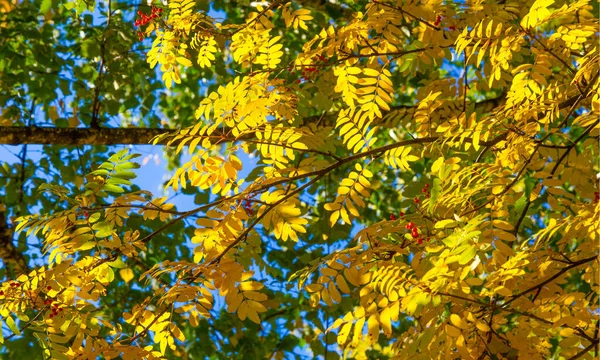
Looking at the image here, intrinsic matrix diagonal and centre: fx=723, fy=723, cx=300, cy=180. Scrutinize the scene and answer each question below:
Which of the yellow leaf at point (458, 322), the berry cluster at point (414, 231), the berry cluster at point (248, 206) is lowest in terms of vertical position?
the yellow leaf at point (458, 322)

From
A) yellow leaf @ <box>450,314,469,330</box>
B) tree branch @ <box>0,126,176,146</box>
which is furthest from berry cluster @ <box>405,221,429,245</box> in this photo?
tree branch @ <box>0,126,176,146</box>

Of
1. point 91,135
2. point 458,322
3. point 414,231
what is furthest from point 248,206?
point 91,135

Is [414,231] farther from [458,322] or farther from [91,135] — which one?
[91,135]

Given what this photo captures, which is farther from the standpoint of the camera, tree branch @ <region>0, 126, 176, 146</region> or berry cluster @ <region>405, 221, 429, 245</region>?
tree branch @ <region>0, 126, 176, 146</region>

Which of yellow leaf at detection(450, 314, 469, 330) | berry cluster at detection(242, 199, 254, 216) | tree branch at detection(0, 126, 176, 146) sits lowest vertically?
yellow leaf at detection(450, 314, 469, 330)

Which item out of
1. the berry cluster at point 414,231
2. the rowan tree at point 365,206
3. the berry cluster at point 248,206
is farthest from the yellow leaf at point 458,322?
the berry cluster at point 248,206

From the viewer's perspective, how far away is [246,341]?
4.21 metres

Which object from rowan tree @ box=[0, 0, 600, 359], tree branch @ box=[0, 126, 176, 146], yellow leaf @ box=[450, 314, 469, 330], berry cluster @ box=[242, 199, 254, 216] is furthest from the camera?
tree branch @ box=[0, 126, 176, 146]

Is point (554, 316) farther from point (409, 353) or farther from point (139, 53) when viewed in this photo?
point (139, 53)

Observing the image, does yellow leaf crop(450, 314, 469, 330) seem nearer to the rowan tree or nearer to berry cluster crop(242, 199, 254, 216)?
the rowan tree

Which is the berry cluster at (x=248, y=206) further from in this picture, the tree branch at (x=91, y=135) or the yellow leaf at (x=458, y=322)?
the tree branch at (x=91, y=135)

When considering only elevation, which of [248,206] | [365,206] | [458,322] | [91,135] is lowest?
[458,322]

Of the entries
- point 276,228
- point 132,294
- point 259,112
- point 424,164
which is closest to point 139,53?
point 132,294

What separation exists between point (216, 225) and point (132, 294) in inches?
107
